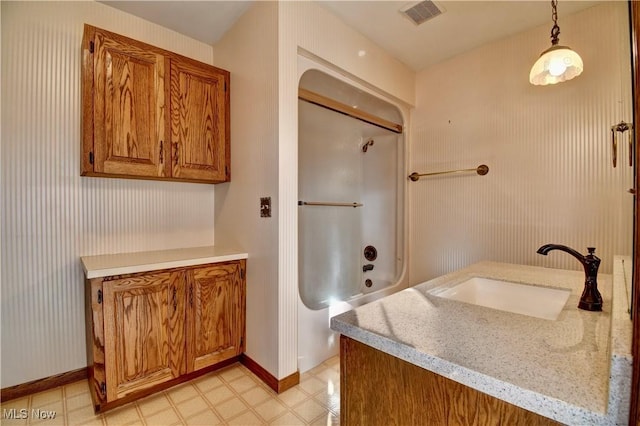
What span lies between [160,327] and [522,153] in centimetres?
274

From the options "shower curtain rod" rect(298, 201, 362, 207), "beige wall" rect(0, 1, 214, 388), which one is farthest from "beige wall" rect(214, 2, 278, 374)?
"beige wall" rect(0, 1, 214, 388)

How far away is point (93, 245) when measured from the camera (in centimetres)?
184

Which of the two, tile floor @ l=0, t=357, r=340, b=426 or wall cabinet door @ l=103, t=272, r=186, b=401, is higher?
wall cabinet door @ l=103, t=272, r=186, b=401

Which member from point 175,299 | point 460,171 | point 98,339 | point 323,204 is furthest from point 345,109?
point 98,339

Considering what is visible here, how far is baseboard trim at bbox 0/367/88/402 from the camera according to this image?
1.58 m

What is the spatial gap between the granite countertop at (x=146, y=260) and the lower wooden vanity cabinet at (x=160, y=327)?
4cm

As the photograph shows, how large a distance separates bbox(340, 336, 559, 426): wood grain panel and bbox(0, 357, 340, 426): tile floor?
0.79m

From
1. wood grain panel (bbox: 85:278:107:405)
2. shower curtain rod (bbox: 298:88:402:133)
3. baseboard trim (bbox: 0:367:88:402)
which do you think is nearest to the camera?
wood grain panel (bbox: 85:278:107:405)

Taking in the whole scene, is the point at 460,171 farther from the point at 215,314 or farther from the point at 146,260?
the point at 146,260

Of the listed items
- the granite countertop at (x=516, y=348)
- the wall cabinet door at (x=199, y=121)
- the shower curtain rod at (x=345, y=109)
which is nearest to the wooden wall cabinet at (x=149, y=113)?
the wall cabinet door at (x=199, y=121)

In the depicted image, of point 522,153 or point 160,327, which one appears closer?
point 160,327

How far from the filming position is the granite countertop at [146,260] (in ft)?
4.79

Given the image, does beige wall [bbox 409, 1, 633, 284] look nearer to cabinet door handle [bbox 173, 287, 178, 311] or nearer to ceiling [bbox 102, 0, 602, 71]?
ceiling [bbox 102, 0, 602, 71]

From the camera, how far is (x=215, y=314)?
1815mm
